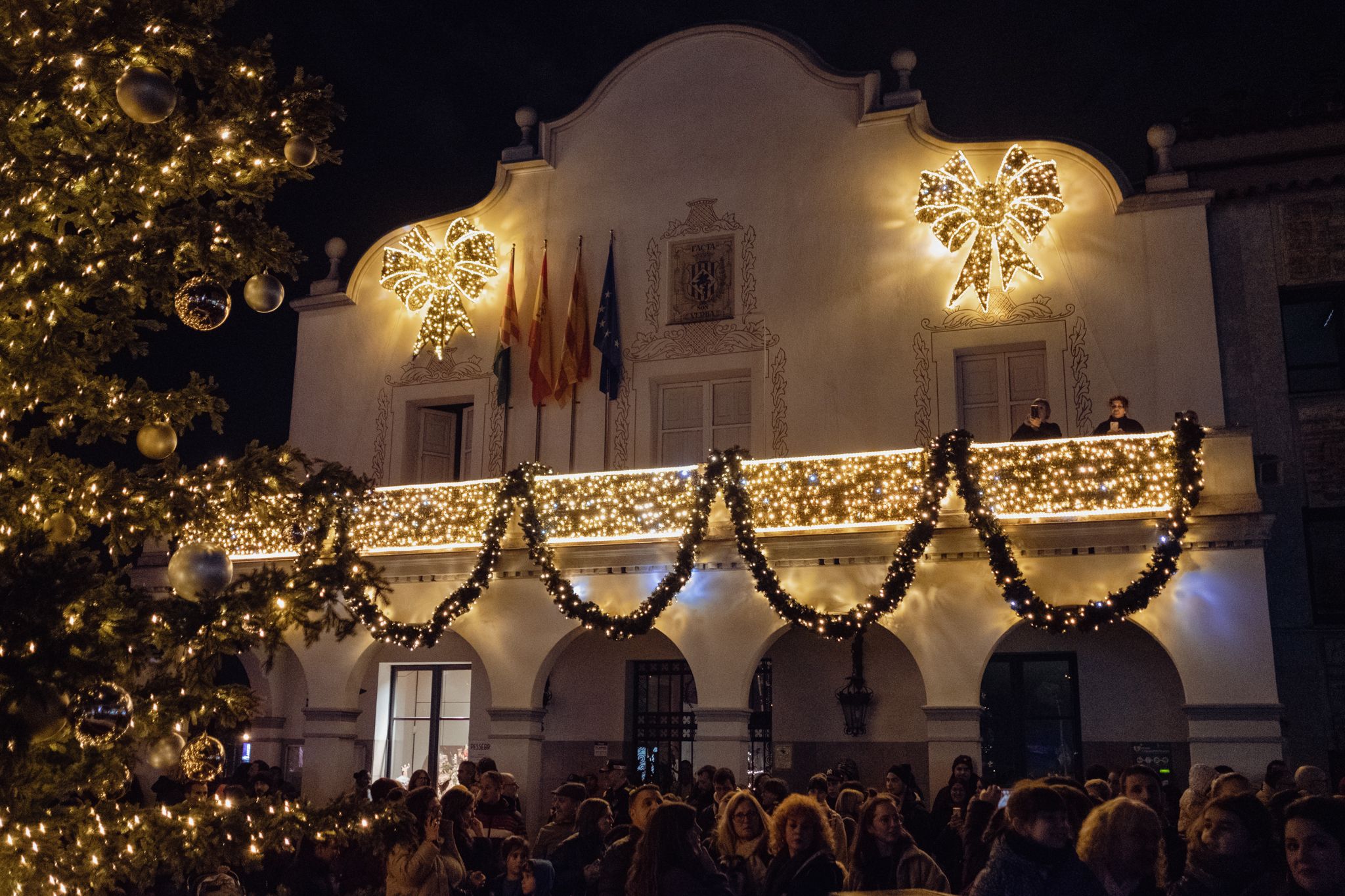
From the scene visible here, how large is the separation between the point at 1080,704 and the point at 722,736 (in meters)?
4.81

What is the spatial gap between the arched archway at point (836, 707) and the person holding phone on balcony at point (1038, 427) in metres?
3.33

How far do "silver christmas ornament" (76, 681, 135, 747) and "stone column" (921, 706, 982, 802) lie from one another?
1036cm

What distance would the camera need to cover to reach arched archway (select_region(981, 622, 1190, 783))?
15875 mm

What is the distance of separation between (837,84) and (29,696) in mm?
15781

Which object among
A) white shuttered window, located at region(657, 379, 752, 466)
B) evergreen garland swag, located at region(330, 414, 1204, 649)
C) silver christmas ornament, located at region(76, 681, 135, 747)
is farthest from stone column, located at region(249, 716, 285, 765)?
silver christmas ornament, located at region(76, 681, 135, 747)

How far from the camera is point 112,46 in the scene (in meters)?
6.61

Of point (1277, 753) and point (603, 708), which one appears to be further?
point (603, 708)

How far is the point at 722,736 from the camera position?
15719 millimetres

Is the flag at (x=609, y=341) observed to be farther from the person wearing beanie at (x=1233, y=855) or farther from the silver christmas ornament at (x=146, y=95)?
the person wearing beanie at (x=1233, y=855)

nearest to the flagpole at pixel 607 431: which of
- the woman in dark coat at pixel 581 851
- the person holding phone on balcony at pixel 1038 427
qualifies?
the person holding phone on balcony at pixel 1038 427

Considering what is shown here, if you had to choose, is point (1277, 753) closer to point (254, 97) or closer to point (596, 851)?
→ point (596, 851)

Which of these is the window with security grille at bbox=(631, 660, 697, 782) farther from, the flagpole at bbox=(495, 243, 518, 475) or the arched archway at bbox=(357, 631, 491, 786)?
the flagpole at bbox=(495, 243, 518, 475)

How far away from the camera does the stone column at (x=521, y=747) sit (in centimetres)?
1670

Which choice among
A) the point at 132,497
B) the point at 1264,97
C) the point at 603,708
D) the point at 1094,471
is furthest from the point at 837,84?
the point at 132,497
